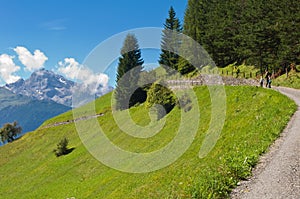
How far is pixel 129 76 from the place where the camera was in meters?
80.6

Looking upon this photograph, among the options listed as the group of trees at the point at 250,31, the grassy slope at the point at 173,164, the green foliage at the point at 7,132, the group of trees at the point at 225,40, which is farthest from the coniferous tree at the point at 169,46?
the green foliage at the point at 7,132

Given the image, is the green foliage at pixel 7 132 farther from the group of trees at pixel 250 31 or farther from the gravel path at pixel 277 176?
the gravel path at pixel 277 176

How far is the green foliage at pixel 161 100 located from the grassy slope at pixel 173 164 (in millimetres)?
4050

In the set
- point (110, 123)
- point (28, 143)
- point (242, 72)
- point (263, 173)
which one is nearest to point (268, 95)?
point (263, 173)

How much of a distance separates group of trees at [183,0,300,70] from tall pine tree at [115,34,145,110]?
55.5 ft

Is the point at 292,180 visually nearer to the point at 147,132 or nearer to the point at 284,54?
the point at 147,132

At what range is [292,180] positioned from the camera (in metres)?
11.9

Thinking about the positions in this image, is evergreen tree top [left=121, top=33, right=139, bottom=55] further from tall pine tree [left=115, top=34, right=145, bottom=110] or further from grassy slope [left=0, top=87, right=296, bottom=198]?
grassy slope [left=0, top=87, right=296, bottom=198]

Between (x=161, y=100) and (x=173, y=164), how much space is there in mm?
22453

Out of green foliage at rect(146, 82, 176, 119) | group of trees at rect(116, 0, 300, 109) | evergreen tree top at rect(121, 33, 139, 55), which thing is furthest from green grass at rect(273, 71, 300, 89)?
evergreen tree top at rect(121, 33, 139, 55)

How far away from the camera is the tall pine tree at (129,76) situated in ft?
251

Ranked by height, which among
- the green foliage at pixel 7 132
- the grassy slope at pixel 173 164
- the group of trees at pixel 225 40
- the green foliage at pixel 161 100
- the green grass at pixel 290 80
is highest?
the group of trees at pixel 225 40

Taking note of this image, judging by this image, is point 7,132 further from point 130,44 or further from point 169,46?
point 169,46

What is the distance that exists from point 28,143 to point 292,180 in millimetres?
83567
